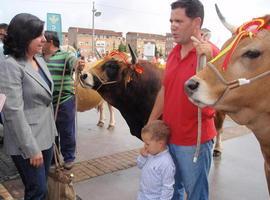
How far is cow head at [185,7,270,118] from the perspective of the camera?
205cm

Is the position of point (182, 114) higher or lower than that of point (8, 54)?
lower

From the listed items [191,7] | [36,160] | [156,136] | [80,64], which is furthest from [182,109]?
[80,64]

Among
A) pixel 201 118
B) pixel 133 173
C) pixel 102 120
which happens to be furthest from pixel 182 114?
pixel 102 120

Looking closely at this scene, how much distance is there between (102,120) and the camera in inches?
312

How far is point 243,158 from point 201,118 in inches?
146

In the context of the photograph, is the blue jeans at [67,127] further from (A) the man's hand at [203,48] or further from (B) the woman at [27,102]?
(A) the man's hand at [203,48]

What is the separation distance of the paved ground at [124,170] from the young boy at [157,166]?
1.49 m

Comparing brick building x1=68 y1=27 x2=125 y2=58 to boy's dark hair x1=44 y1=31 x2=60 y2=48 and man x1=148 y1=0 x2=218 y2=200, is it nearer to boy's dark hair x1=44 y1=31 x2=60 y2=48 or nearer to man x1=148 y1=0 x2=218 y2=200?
boy's dark hair x1=44 y1=31 x2=60 y2=48

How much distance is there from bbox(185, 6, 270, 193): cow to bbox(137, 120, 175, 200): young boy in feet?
2.14

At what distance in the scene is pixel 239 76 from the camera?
209 cm

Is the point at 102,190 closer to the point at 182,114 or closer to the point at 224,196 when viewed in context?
the point at 224,196

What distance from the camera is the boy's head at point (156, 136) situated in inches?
103

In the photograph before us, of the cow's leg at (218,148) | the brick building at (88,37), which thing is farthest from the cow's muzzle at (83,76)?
the brick building at (88,37)

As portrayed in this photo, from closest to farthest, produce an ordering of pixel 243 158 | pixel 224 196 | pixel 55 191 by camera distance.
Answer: pixel 55 191 < pixel 224 196 < pixel 243 158
